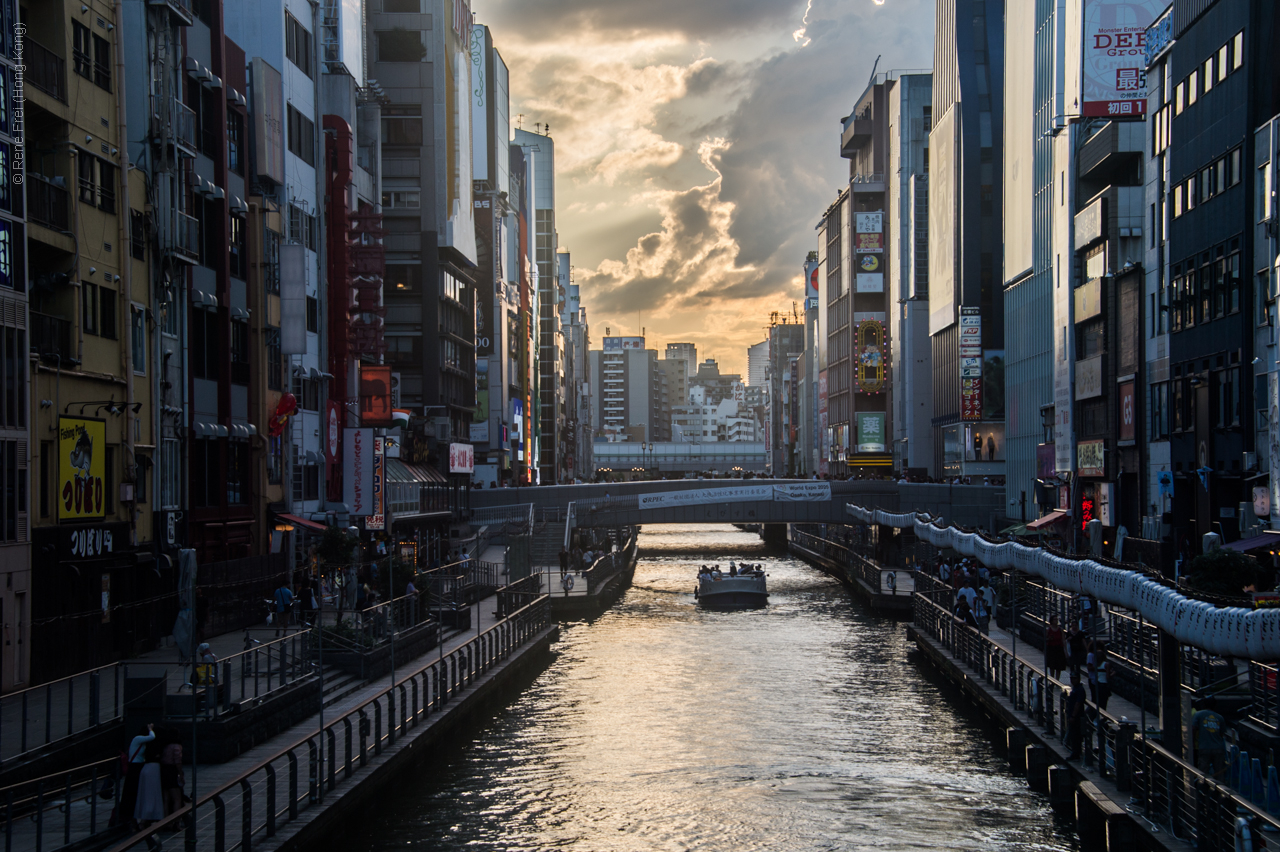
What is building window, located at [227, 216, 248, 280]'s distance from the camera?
156 ft

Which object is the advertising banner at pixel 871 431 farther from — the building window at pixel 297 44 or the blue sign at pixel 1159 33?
the building window at pixel 297 44

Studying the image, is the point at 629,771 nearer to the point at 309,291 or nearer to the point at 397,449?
the point at 309,291

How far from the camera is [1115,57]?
244 feet

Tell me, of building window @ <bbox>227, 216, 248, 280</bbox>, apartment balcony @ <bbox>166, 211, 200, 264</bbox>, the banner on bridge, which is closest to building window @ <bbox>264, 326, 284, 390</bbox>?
building window @ <bbox>227, 216, 248, 280</bbox>

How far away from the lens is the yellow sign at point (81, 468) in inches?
1259

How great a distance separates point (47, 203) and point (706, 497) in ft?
210

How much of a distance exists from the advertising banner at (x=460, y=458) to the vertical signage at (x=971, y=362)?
40766mm

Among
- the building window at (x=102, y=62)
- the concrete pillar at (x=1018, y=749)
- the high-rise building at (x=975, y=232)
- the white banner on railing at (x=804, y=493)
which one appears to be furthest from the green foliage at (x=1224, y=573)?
the high-rise building at (x=975, y=232)

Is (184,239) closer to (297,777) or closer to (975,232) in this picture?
(297,777)

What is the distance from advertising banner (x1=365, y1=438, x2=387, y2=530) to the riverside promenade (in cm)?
2280

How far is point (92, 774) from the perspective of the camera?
19188 millimetres

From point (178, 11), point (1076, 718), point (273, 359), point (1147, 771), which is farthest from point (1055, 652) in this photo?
point (273, 359)

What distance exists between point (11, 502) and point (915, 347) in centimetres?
11587

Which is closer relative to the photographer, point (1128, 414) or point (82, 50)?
point (82, 50)
